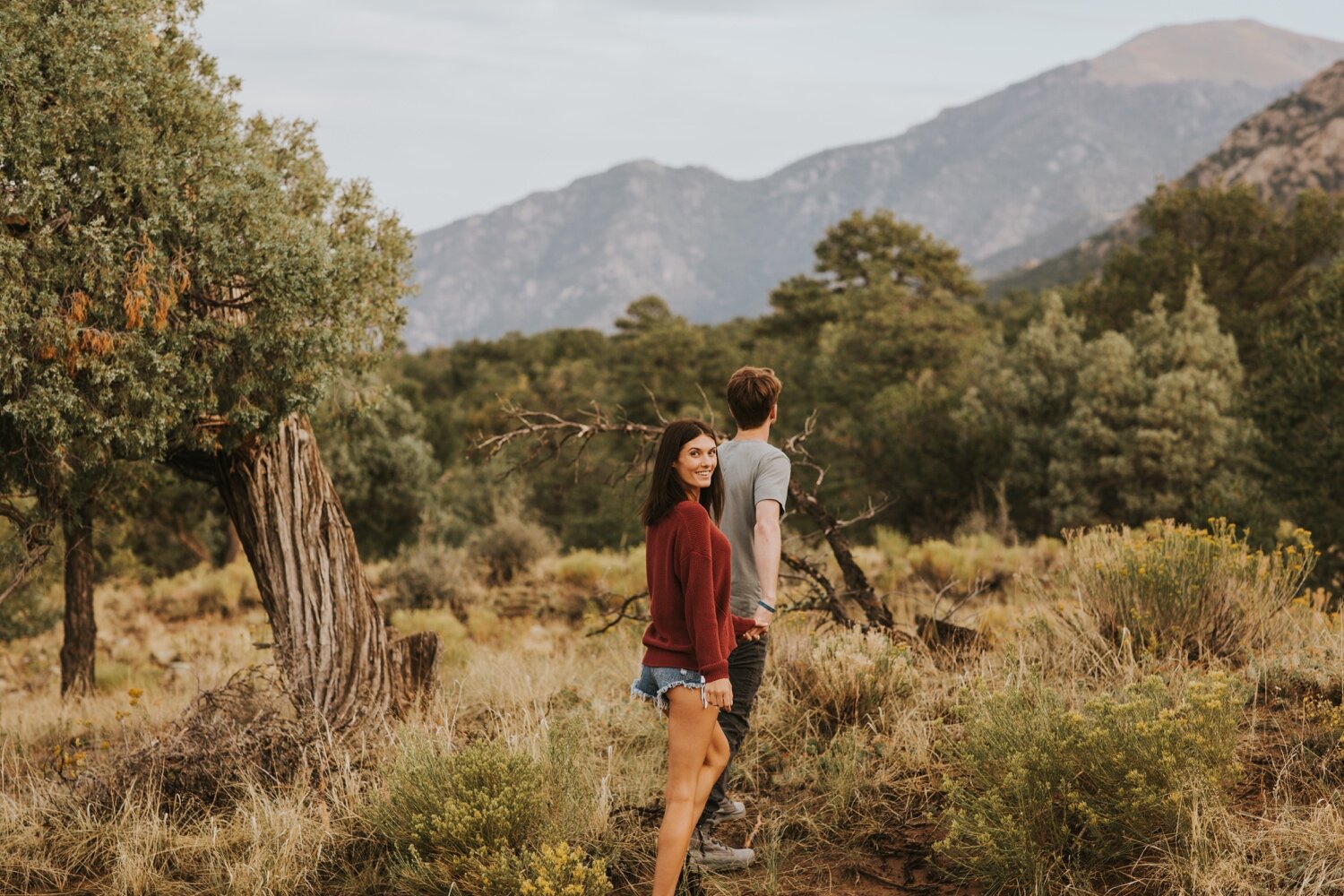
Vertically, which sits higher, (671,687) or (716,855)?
(671,687)

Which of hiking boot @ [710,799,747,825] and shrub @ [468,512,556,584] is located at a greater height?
hiking boot @ [710,799,747,825]

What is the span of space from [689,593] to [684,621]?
19 centimetres

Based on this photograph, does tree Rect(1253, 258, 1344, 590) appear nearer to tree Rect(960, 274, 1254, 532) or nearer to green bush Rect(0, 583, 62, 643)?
tree Rect(960, 274, 1254, 532)

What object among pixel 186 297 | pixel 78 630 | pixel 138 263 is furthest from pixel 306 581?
pixel 78 630

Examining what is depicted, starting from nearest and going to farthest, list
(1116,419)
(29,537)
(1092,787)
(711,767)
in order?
(711,767)
(1092,787)
(29,537)
(1116,419)

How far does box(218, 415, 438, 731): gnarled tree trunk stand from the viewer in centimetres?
607

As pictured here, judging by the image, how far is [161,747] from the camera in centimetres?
537

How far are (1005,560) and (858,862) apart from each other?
1046 centimetres

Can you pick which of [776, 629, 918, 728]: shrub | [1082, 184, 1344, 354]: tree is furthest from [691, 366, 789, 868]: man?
[1082, 184, 1344, 354]: tree

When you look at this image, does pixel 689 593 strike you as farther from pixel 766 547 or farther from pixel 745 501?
pixel 745 501

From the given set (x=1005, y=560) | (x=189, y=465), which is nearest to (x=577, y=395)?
(x=1005, y=560)

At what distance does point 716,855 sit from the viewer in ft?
13.5

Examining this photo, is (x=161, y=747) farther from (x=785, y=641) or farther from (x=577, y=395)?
(x=577, y=395)

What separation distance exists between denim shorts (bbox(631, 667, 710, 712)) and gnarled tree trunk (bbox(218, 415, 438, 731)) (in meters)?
3.19
